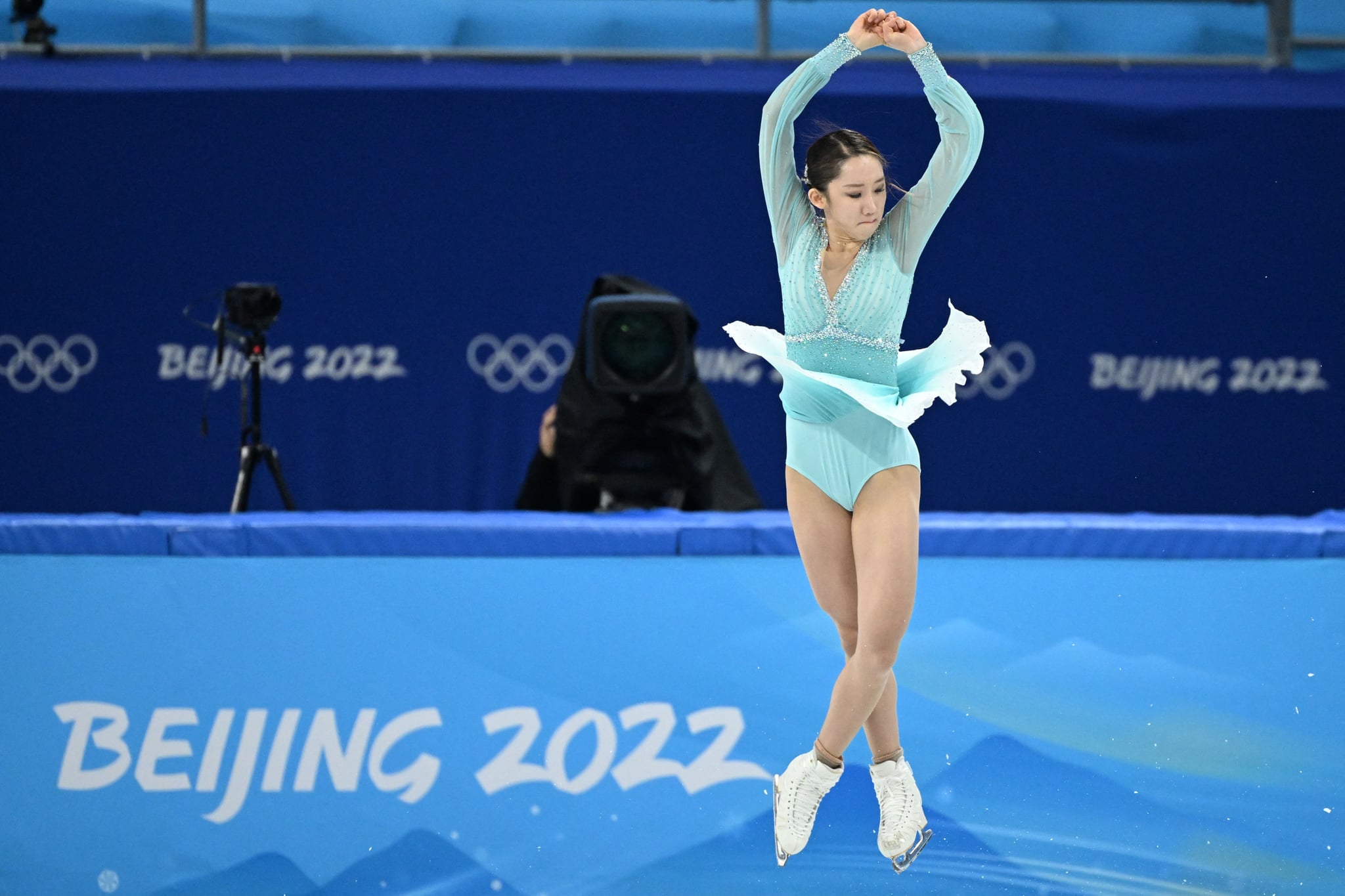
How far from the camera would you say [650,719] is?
3.34m

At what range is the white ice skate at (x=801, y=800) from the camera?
273 centimetres

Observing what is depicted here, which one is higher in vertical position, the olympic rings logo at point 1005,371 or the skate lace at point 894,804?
the olympic rings logo at point 1005,371

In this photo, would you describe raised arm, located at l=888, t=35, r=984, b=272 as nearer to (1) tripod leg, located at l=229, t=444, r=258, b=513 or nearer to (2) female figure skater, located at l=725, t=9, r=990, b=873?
(2) female figure skater, located at l=725, t=9, r=990, b=873

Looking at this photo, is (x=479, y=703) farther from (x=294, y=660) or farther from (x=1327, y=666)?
(x=1327, y=666)

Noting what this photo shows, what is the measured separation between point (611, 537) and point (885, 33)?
1.48 metres

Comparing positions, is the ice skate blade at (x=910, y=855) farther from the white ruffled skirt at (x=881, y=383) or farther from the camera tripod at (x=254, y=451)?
the camera tripod at (x=254, y=451)

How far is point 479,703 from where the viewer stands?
334 centimetres

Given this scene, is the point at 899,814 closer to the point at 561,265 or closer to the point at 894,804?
the point at 894,804

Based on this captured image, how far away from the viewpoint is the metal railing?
635cm

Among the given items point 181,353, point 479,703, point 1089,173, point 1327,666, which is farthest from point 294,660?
point 1089,173

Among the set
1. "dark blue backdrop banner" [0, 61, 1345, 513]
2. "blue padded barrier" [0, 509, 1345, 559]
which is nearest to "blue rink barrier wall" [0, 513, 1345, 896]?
"blue padded barrier" [0, 509, 1345, 559]

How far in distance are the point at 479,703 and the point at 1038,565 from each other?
146cm

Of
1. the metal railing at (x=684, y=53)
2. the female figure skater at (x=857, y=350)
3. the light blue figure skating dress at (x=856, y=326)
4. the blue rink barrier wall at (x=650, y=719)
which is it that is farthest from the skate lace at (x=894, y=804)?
the metal railing at (x=684, y=53)

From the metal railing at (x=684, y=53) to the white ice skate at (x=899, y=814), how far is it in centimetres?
433
